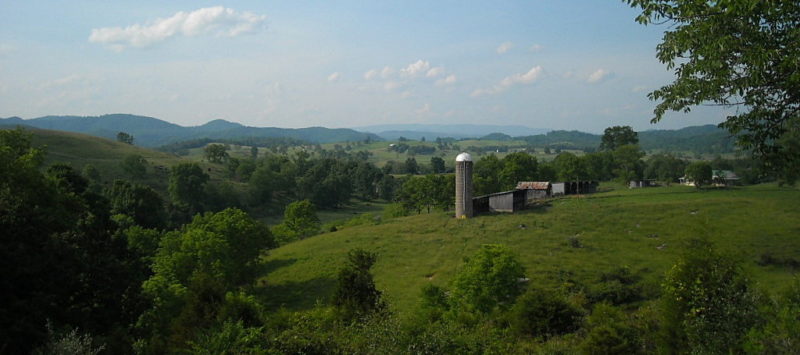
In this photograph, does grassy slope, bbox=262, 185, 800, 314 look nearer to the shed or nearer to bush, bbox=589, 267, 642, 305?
bush, bbox=589, 267, 642, 305

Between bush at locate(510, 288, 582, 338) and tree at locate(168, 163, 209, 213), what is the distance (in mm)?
85596

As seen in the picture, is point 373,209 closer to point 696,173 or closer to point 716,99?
point 696,173

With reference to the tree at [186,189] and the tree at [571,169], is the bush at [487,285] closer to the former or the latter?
the tree at [571,169]

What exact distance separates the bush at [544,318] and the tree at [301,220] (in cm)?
5073

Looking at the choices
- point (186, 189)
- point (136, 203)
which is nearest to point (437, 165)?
point (186, 189)

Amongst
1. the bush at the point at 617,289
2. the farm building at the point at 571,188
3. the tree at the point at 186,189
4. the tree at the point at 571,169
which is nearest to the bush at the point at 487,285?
the bush at the point at 617,289

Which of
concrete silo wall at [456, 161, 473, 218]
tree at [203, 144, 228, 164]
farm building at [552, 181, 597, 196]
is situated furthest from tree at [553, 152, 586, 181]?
tree at [203, 144, 228, 164]

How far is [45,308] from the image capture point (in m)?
16.5

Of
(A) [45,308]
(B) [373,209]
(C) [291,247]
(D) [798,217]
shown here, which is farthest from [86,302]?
(B) [373,209]

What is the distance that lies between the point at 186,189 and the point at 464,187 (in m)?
62.6

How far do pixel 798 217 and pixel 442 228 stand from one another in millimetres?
31897

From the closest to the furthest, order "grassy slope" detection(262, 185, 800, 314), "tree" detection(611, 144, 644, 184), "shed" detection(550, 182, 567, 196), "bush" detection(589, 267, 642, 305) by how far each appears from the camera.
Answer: "bush" detection(589, 267, 642, 305)
"grassy slope" detection(262, 185, 800, 314)
"shed" detection(550, 182, 567, 196)
"tree" detection(611, 144, 644, 184)

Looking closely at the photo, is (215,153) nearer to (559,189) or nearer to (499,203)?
(559,189)

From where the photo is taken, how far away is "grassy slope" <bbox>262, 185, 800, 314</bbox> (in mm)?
33938
